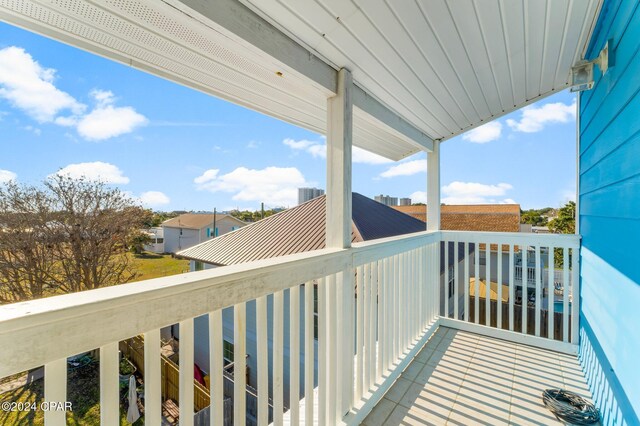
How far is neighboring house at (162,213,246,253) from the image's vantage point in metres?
1.67

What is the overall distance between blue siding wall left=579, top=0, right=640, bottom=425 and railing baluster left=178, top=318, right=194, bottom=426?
71.9 inches

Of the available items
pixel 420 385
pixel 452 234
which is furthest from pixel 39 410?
pixel 452 234

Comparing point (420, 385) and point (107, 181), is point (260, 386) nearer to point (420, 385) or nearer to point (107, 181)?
point (107, 181)

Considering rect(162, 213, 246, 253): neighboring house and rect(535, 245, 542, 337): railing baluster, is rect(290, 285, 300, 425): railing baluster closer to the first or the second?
rect(162, 213, 246, 253): neighboring house

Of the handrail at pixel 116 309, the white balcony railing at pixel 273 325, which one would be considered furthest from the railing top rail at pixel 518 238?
the handrail at pixel 116 309

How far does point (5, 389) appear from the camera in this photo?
2.62 ft

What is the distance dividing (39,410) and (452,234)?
135 inches

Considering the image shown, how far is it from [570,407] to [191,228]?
8.77 ft

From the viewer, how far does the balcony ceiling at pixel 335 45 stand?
111 centimetres

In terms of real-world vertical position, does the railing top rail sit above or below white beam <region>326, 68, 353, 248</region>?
below

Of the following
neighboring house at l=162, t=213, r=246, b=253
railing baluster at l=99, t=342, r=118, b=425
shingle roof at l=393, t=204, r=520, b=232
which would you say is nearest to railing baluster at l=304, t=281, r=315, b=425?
neighboring house at l=162, t=213, r=246, b=253

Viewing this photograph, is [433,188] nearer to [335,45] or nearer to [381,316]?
[381,316]

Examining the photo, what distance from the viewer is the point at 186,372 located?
97cm

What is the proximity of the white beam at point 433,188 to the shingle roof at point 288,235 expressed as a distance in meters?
2.26
